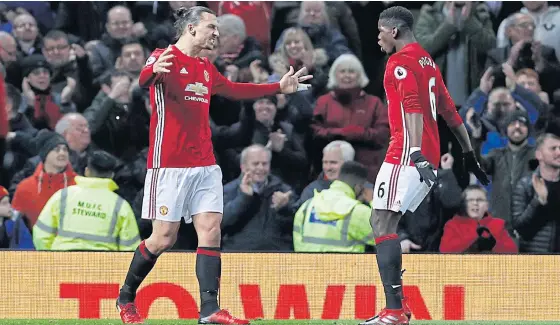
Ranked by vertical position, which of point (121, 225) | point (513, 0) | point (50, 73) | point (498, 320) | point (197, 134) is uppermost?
point (513, 0)

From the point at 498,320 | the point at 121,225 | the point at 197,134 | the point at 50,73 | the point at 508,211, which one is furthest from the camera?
the point at 50,73

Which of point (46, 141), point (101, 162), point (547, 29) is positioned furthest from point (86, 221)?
point (547, 29)

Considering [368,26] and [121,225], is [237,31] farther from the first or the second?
[121,225]

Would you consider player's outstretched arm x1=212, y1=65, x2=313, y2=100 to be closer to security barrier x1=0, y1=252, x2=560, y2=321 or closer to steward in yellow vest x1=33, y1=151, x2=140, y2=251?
security barrier x1=0, y1=252, x2=560, y2=321

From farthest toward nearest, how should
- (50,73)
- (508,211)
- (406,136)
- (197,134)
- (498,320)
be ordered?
(50,73) → (508,211) → (498,320) → (197,134) → (406,136)

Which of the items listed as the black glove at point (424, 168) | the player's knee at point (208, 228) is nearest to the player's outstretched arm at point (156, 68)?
the player's knee at point (208, 228)

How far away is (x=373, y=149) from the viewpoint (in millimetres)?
11703

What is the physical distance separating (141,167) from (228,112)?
110cm

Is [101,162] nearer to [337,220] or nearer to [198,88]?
[337,220]

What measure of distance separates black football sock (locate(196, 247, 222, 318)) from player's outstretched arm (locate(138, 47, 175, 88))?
120 cm

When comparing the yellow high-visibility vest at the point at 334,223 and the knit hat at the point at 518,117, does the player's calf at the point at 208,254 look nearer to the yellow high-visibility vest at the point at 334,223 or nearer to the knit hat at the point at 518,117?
the yellow high-visibility vest at the point at 334,223

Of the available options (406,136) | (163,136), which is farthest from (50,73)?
(406,136)

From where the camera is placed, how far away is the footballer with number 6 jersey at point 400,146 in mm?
7246

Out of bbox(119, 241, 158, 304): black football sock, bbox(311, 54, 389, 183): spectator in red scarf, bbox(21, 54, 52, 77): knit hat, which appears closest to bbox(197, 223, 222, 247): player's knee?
bbox(119, 241, 158, 304): black football sock
